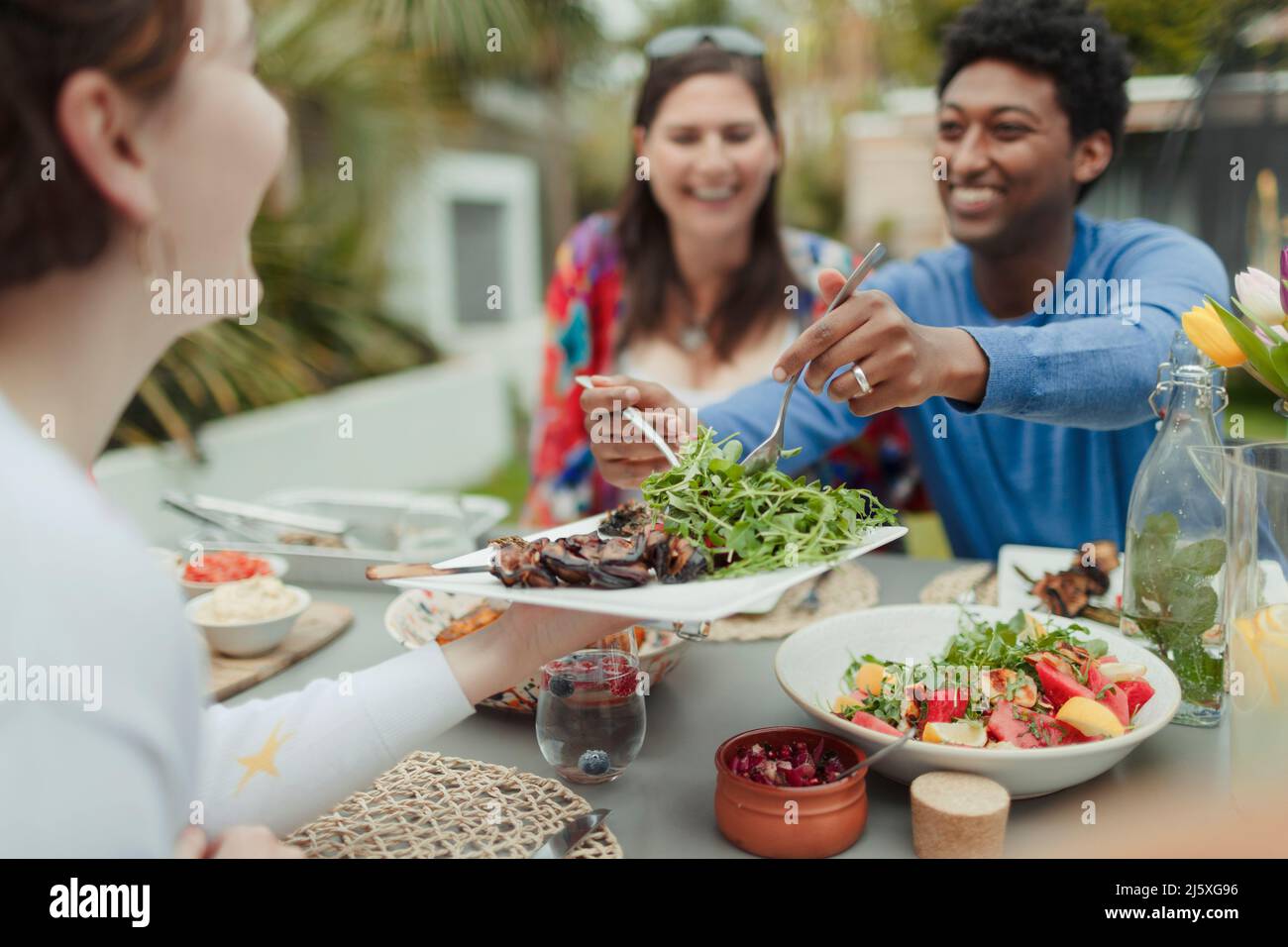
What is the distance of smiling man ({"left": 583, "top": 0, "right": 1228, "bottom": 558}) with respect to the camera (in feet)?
8.04

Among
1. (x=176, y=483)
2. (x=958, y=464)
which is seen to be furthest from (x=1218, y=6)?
(x=176, y=483)

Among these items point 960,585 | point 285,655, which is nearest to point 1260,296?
point 960,585

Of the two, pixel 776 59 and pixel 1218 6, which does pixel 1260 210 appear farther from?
pixel 776 59

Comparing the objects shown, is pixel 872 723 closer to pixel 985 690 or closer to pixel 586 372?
pixel 985 690

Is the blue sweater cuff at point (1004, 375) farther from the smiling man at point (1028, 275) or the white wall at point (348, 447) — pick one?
the white wall at point (348, 447)

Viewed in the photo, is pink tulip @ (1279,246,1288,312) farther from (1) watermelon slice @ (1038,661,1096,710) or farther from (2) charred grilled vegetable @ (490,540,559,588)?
(2) charred grilled vegetable @ (490,540,559,588)

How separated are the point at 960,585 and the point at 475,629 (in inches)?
47.0

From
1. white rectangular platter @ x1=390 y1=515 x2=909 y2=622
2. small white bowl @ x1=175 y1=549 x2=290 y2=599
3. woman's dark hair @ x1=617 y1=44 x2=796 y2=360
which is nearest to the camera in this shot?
white rectangular platter @ x1=390 y1=515 x2=909 y2=622

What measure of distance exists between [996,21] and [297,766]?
2.40m

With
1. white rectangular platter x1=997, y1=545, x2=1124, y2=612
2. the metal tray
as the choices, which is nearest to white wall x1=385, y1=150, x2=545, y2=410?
the metal tray

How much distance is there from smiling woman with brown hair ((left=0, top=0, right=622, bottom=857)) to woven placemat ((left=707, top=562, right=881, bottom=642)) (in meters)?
1.11

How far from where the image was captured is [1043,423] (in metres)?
2.31

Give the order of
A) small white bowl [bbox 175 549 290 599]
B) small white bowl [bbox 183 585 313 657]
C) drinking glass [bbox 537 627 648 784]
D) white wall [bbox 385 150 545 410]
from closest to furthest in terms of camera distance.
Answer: drinking glass [bbox 537 627 648 784]
small white bowl [bbox 183 585 313 657]
small white bowl [bbox 175 549 290 599]
white wall [bbox 385 150 545 410]
